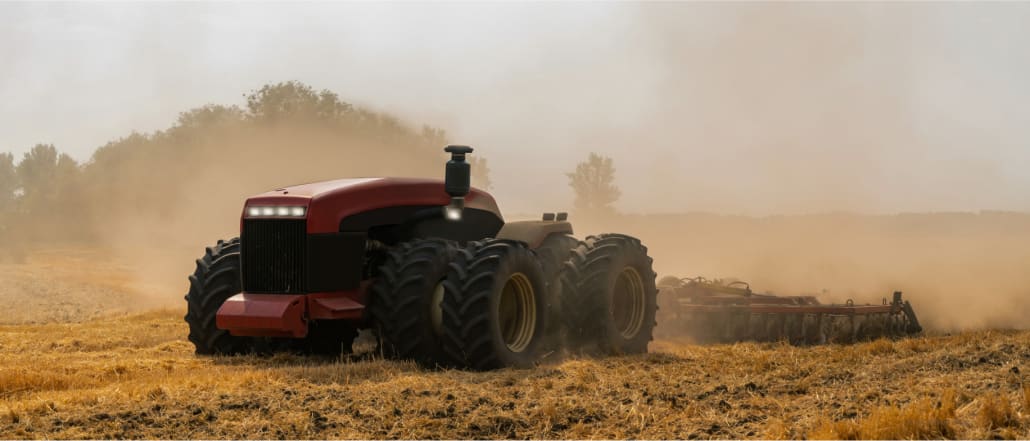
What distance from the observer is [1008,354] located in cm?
1071

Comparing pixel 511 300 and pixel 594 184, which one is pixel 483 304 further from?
pixel 594 184

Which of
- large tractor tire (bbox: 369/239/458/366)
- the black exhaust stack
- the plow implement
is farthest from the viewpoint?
the plow implement

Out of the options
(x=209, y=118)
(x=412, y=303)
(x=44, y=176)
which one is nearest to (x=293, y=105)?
(x=209, y=118)

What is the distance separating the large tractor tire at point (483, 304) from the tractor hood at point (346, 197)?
3.62ft

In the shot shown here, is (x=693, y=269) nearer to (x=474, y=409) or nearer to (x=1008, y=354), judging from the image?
(x=1008, y=354)

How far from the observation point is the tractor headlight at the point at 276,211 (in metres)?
10.8

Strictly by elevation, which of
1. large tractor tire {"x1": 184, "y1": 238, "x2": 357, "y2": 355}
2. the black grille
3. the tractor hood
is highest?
the tractor hood

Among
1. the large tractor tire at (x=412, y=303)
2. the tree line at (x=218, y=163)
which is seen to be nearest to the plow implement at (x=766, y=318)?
the large tractor tire at (x=412, y=303)

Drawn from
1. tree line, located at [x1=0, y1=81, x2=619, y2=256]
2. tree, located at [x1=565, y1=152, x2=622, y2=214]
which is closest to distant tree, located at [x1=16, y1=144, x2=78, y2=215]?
tree line, located at [x1=0, y1=81, x2=619, y2=256]

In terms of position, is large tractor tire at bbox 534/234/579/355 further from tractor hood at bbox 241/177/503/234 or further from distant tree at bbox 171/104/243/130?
distant tree at bbox 171/104/243/130

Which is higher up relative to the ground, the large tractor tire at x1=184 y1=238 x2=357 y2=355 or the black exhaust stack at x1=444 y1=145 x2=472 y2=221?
the black exhaust stack at x1=444 y1=145 x2=472 y2=221

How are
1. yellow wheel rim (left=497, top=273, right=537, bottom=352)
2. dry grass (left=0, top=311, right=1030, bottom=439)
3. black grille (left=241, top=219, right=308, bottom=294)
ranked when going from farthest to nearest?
yellow wheel rim (left=497, top=273, right=537, bottom=352) → black grille (left=241, top=219, right=308, bottom=294) → dry grass (left=0, top=311, right=1030, bottom=439)

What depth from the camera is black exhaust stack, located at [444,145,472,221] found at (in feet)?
39.8

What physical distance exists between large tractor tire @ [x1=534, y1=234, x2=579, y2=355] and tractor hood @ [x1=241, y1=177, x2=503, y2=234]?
1.51m
